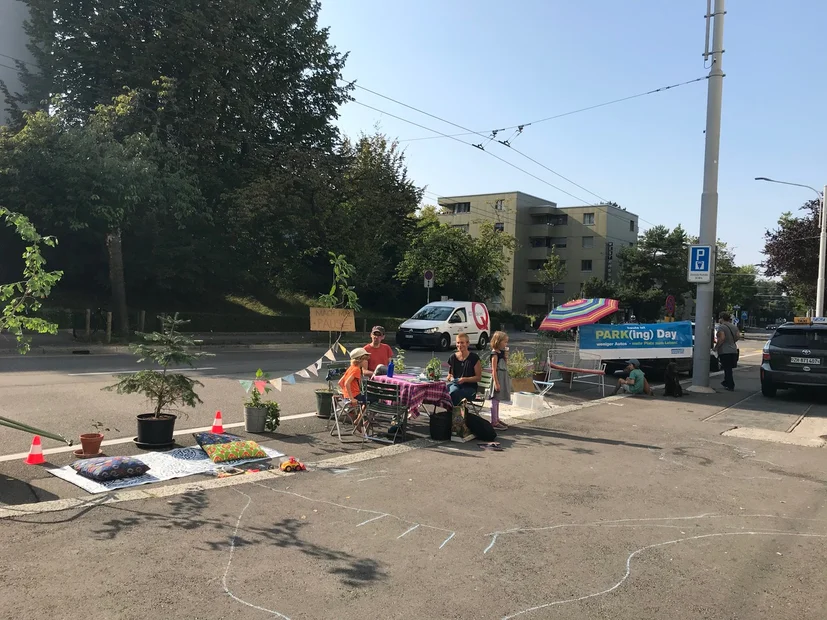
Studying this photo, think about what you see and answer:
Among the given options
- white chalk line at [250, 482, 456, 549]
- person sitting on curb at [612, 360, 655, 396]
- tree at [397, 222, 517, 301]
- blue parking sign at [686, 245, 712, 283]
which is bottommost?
white chalk line at [250, 482, 456, 549]

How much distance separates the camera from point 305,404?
35.1 ft

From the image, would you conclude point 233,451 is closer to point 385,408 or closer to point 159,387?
point 159,387

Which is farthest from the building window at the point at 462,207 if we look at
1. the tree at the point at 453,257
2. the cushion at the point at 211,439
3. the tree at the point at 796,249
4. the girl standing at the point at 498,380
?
the cushion at the point at 211,439

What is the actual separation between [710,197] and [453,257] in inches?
1001

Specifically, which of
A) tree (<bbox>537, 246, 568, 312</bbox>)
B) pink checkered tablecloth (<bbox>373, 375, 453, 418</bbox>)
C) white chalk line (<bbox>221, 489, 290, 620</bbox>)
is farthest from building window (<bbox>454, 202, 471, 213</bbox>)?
white chalk line (<bbox>221, 489, 290, 620</bbox>)

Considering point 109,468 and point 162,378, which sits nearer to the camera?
point 109,468

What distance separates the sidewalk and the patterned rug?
1.24 ft

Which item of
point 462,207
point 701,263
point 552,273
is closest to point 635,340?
point 701,263

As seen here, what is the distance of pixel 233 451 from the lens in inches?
260

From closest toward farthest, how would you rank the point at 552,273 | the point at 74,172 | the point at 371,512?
the point at 371,512 < the point at 74,172 < the point at 552,273

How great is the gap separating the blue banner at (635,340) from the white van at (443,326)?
10.5m

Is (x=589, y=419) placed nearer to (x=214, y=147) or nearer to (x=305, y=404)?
(x=305, y=404)

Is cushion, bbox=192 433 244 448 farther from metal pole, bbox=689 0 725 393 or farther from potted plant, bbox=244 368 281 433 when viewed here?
metal pole, bbox=689 0 725 393

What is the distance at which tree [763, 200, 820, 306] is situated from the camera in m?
35.2
